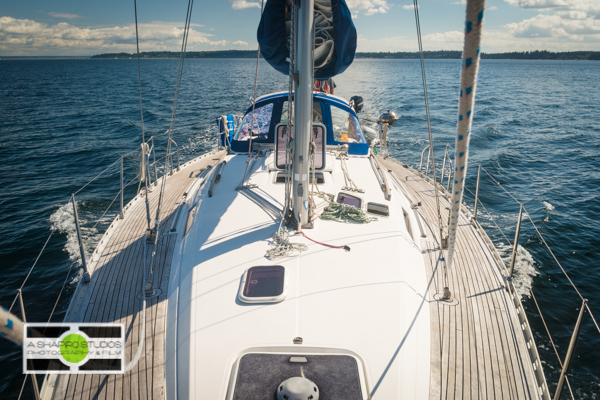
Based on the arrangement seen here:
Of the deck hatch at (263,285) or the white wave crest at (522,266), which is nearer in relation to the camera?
the deck hatch at (263,285)

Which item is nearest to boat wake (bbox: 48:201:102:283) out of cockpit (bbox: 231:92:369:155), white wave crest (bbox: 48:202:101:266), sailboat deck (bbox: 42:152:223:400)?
white wave crest (bbox: 48:202:101:266)

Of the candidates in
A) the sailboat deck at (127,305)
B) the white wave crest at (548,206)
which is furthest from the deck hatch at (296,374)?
the white wave crest at (548,206)

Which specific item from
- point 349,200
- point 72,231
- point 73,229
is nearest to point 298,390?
point 349,200

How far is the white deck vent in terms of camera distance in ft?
8.12

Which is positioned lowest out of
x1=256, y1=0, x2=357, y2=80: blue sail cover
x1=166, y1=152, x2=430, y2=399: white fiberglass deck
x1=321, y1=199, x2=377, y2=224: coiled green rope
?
x1=166, y1=152, x2=430, y2=399: white fiberglass deck

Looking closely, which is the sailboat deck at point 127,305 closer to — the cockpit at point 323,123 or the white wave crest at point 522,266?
the cockpit at point 323,123

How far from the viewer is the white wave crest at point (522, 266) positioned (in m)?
7.14

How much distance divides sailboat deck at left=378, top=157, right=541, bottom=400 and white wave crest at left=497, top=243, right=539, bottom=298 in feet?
7.58

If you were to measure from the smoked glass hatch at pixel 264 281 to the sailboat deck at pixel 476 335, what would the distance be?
1.66 m

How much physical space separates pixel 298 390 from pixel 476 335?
92.7 inches

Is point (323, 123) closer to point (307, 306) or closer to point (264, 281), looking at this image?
point (264, 281)

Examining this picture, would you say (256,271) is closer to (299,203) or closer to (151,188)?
(299,203)

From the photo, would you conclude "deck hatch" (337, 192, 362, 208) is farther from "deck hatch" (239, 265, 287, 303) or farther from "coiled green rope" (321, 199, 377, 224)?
"deck hatch" (239, 265, 287, 303)

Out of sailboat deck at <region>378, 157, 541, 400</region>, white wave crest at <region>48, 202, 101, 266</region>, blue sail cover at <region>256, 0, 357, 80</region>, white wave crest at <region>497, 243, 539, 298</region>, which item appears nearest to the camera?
sailboat deck at <region>378, 157, 541, 400</region>
